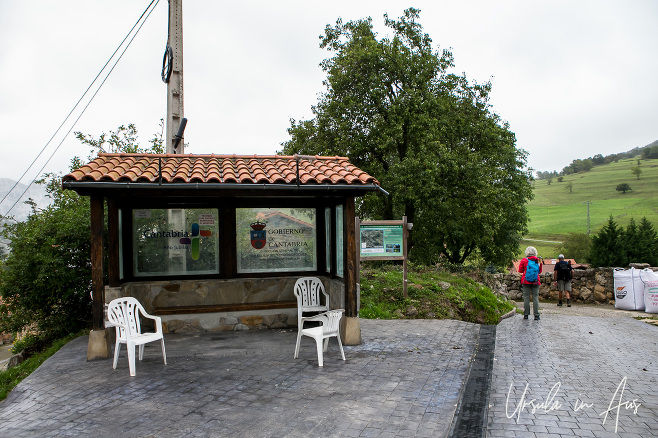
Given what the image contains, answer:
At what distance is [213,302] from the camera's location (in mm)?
8484

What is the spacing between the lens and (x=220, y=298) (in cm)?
851

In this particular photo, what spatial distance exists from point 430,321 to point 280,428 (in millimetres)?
5848

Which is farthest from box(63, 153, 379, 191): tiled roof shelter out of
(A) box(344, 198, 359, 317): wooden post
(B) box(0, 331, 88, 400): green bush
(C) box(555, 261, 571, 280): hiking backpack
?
(C) box(555, 261, 571, 280): hiking backpack

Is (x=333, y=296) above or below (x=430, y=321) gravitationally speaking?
above

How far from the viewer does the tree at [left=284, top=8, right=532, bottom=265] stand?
16.9 meters

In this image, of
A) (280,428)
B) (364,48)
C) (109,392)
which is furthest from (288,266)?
(364,48)

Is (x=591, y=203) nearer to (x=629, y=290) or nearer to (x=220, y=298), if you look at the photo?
(x=629, y=290)

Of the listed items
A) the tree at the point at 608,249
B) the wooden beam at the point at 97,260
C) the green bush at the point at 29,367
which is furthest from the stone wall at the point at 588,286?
the wooden beam at the point at 97,260

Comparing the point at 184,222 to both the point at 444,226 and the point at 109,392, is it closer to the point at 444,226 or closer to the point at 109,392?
the point at 109,392

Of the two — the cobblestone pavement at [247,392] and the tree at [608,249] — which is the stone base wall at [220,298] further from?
the tree at [608,249]

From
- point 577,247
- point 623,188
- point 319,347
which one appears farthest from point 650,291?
point 623,188

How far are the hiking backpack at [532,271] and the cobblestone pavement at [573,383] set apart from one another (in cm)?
95

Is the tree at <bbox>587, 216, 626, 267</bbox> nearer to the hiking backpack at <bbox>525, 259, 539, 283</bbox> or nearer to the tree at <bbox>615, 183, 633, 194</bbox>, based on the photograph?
the hiking backpack at <bbox>525, 259, 539, 283</bbox>

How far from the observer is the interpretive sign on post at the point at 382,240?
32.2 feet
